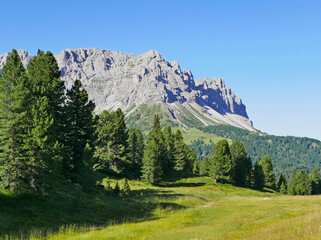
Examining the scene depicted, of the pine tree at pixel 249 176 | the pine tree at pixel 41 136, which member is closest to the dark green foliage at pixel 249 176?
the pine tree at pixel 249 176

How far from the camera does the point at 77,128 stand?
143 ft

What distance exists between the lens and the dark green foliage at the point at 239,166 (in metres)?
95.6

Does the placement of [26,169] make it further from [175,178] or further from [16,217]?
[175,178]

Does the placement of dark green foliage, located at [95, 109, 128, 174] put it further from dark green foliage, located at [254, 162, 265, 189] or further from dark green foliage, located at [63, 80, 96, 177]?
dark green foliage, located at [254, 162, 265, 189]

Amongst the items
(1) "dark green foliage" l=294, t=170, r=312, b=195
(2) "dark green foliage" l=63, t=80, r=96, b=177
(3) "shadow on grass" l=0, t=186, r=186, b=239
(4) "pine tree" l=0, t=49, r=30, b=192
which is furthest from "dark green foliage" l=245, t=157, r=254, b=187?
(4) "pine tree" l=0, t=49, r=30, b=192

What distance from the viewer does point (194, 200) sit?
47844 millimetres

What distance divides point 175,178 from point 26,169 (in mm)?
63318

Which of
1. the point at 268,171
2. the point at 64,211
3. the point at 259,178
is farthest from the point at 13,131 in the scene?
the point at 268,171

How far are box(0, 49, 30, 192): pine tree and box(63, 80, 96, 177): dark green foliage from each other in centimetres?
1081

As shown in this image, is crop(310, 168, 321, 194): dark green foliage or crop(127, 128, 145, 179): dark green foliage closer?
crop(127, 128, 145, 179): dark green foliage

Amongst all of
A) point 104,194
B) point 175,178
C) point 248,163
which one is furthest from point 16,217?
point 248,163

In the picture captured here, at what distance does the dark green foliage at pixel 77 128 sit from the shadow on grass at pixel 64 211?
4.54 m

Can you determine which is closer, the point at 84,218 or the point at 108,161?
the point at 84,218

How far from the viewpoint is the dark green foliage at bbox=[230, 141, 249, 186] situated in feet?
314
